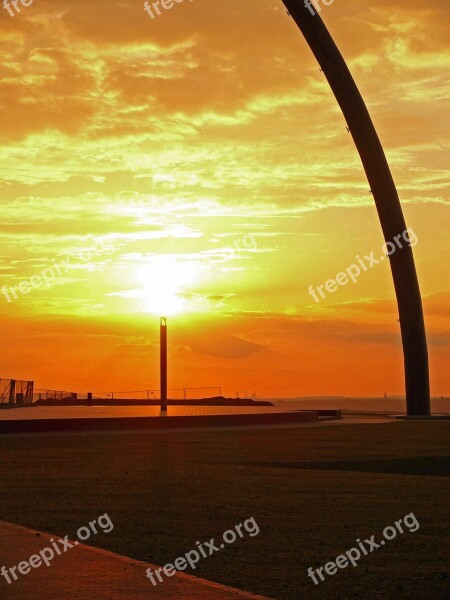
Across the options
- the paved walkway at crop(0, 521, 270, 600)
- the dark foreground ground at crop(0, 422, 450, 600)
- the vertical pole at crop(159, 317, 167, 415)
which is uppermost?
the vertical pole at crop(159, 317, 167, 415)

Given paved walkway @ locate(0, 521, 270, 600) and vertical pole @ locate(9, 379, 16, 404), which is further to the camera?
vertical pole @ locate(9, 379, 16, 404)

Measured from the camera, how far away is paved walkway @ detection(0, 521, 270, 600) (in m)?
6.77

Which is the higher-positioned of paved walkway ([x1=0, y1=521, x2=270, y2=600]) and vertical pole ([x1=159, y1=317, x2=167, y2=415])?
vertical pole ([x1=159, y1=317, x2=167, y2=415])

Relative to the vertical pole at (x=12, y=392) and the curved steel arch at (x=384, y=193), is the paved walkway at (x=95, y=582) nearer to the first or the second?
the curved steel arch at (x=384, y=193)

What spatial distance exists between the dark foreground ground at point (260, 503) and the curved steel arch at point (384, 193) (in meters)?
19.6

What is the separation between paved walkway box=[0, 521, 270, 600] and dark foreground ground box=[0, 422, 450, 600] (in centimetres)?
47

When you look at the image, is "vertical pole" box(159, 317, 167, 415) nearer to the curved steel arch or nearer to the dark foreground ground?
the curved steel arch

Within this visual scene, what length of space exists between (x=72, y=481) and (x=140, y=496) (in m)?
2.36

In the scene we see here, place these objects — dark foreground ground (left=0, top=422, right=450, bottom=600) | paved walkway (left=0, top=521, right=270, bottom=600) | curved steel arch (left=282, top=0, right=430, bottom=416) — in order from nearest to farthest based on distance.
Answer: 1. paved walkway (left=0, top=521, right=270, bottom=600)
2. dark foreground ground (left=0, top=422, right=450, bottom=600)
3. curved steel arch (left=282, top=0, right=430, bottom=416)

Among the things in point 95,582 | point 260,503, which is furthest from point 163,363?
point 95,582

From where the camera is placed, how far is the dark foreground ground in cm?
802

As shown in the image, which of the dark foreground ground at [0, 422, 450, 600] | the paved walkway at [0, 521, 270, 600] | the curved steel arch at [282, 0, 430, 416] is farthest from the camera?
the curved steel arch at [282, 0, 430, 416]

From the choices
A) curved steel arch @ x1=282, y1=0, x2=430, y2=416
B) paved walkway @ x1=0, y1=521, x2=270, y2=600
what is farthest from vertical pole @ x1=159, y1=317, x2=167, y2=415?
paved walkway @ x1=0, y1=521, x2=270, y2=600

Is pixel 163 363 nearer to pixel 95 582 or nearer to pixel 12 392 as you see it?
pixel 12 392
